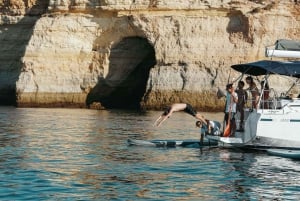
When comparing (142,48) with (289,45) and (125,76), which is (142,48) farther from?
(289,45)

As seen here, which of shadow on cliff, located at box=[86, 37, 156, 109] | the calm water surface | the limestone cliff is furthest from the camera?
shadow on cliff, located at box=[86, 37, 156, 109]

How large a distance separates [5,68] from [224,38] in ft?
47.1

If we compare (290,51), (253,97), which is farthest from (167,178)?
(290,51)

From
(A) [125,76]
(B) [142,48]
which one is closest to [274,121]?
(A) [125,76]

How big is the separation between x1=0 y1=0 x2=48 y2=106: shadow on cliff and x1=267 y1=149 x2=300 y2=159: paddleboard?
30438 millimetres

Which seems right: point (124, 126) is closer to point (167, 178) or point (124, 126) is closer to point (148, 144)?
point (148, 144)

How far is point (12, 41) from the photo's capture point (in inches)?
1852

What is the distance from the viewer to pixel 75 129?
25.4 meters

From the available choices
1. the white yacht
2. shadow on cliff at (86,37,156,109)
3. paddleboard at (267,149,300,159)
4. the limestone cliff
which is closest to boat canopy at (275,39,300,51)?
the white yacht

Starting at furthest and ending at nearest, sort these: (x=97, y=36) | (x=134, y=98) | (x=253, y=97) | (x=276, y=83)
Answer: (x=134, y=98), (x=97, y=36), (x=276, y=83), (x=253, y=97)

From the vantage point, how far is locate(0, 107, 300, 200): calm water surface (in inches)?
499

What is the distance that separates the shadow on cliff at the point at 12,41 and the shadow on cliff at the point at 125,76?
6285 mm

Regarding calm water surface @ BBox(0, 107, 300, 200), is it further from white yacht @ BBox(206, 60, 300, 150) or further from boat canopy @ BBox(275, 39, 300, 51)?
boat canopy @ BBox(275, 39, 300, 51)

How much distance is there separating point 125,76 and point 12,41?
814 cm
